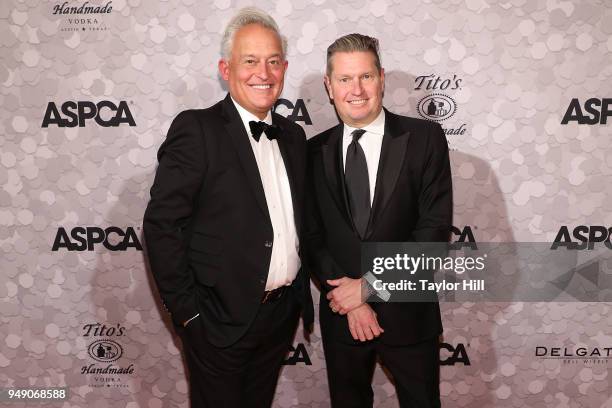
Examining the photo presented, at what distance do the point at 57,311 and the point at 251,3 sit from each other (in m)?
2.08

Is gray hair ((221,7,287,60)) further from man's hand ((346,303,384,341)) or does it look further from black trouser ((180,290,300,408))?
man's hand ((346,303,384,341))

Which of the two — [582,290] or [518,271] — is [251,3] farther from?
[582,290]

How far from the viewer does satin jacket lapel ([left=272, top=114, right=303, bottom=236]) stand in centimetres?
203

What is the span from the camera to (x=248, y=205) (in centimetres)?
188

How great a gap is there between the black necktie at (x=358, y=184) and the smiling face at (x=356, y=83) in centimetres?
11

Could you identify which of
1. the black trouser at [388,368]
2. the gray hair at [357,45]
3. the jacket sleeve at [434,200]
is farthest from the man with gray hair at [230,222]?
the jacket sleeve at [434,200]

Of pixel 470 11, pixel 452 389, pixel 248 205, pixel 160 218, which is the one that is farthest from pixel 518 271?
pixel 160 218

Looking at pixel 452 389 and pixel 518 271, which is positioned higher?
pixel 518 271

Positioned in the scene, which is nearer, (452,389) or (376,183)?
(376,183)

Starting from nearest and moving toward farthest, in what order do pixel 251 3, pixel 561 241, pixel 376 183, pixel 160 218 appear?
1. pixel 160 218
2. pixel 376 183
3. pixel 251 3
4. pixel 561 241

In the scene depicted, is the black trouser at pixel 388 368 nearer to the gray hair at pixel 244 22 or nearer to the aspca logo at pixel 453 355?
the aspca logo at pixel 453 355

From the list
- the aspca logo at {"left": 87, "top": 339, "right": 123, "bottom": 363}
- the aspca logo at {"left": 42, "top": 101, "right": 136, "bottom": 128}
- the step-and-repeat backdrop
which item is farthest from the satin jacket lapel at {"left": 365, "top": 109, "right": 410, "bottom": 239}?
the aspca logo at {"left": 87, "top": 339, "right": 123, "bottom": 363}

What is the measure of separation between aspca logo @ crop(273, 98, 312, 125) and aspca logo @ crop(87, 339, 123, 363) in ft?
5.50

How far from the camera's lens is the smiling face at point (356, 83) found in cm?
199
